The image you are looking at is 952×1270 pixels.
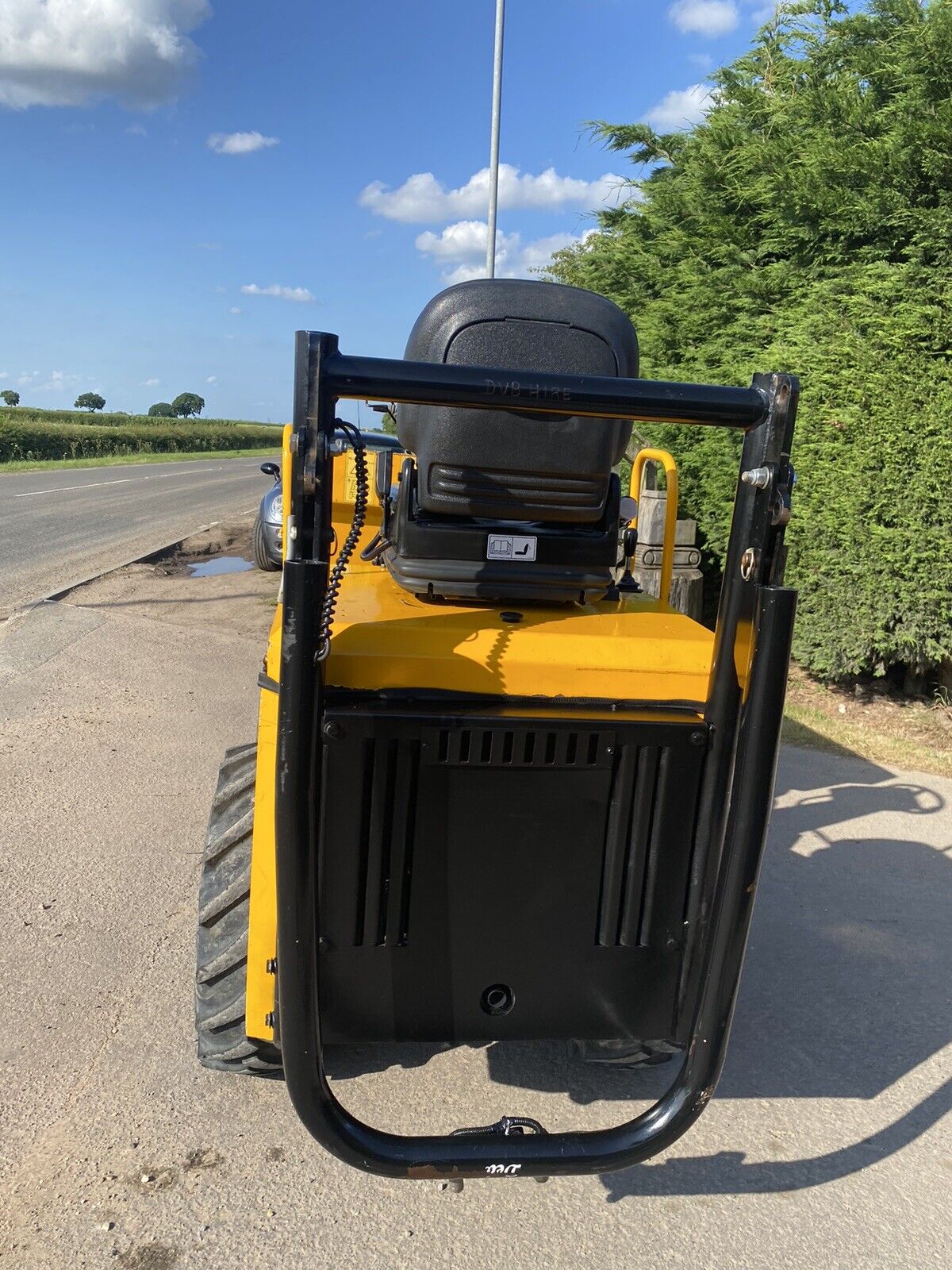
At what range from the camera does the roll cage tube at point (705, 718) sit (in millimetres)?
1776

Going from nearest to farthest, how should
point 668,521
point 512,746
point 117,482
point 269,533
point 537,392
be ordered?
point 537,392
point 512,746
point 668,521
point 269,533
point 117,482

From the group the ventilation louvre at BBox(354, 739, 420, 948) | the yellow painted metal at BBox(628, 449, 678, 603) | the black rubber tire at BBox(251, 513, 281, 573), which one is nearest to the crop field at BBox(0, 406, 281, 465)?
the black rubber tire at BBox(251, 513, 281, 573)

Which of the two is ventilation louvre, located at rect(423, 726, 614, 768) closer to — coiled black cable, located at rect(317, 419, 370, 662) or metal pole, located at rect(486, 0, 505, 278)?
coiled black cable, located at rect(317, 419, 370, 662)

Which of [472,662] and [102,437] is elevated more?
[472,662]

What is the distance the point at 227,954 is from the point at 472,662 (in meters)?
1.28

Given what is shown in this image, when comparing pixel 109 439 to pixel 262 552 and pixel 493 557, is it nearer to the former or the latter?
pixel 262 552

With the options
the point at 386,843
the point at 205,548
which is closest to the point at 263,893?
the point at 386,843

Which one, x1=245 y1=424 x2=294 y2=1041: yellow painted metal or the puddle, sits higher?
x1=245 y1=424 x2=294 y2=1041: yellow painted metal

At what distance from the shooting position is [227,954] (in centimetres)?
275

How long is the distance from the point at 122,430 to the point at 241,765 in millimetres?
52175

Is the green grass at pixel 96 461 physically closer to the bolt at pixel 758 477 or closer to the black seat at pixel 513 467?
the black seat at pixel 513 467

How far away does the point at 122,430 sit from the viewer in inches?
2028

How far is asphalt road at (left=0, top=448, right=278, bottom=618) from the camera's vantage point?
11250 millimetres

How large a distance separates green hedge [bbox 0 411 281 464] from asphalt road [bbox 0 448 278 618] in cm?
1045
